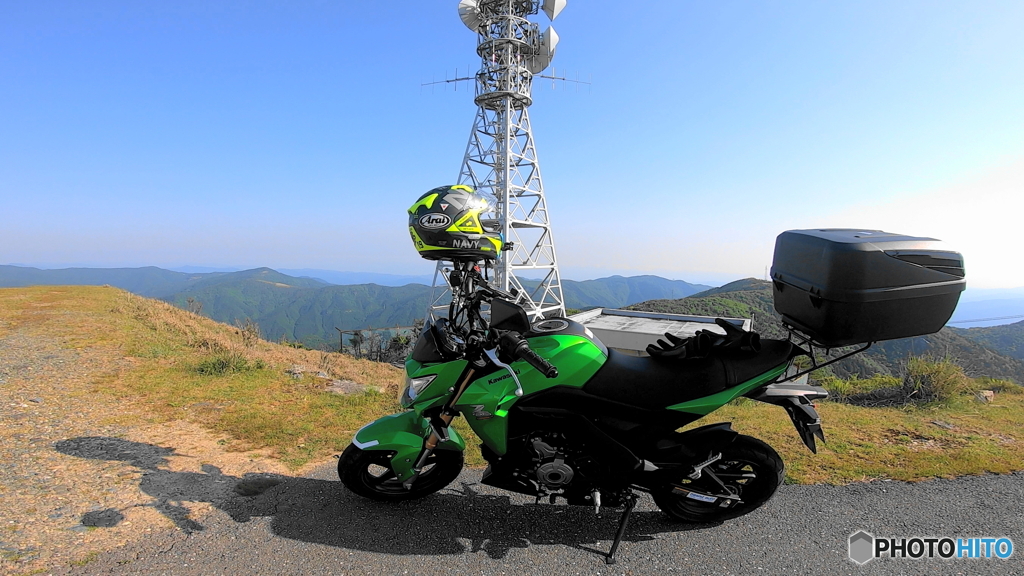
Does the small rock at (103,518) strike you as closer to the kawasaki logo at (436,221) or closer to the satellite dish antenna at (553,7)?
the kawasaki logo at (436,221)

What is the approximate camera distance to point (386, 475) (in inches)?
145

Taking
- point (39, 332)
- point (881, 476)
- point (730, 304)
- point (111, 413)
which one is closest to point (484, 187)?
point (39, 332)

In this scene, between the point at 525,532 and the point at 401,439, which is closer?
the point at 525,532

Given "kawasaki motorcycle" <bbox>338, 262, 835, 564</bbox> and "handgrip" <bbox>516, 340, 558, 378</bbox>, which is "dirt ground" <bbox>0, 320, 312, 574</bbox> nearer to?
Result: "kawasaki motorcycle" <bbox>338, 262, 835, 564</bbox>

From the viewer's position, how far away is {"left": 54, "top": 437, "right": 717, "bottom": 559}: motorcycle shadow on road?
316 cm

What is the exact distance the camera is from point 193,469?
4.15 meters

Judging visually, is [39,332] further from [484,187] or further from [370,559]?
[484,187]

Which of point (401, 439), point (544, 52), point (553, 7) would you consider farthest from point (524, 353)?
point (544, 52)

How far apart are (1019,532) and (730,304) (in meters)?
57.8

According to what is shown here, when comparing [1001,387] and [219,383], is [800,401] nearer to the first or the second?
[219,383]

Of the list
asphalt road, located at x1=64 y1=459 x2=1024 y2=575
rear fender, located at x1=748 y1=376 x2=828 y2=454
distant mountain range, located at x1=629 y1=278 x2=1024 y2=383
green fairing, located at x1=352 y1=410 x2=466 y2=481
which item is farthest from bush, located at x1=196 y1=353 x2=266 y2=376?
distant mountain range, located at x1=629 y1=278 x2=1024 y2=383

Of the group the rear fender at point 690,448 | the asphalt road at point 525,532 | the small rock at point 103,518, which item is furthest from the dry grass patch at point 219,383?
the rear fender at point 690,448

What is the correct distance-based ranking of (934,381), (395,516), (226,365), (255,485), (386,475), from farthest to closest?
(226,365) < (934,381) < (255,485) < (386,475) < (395,516)

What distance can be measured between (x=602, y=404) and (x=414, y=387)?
1.30 m
